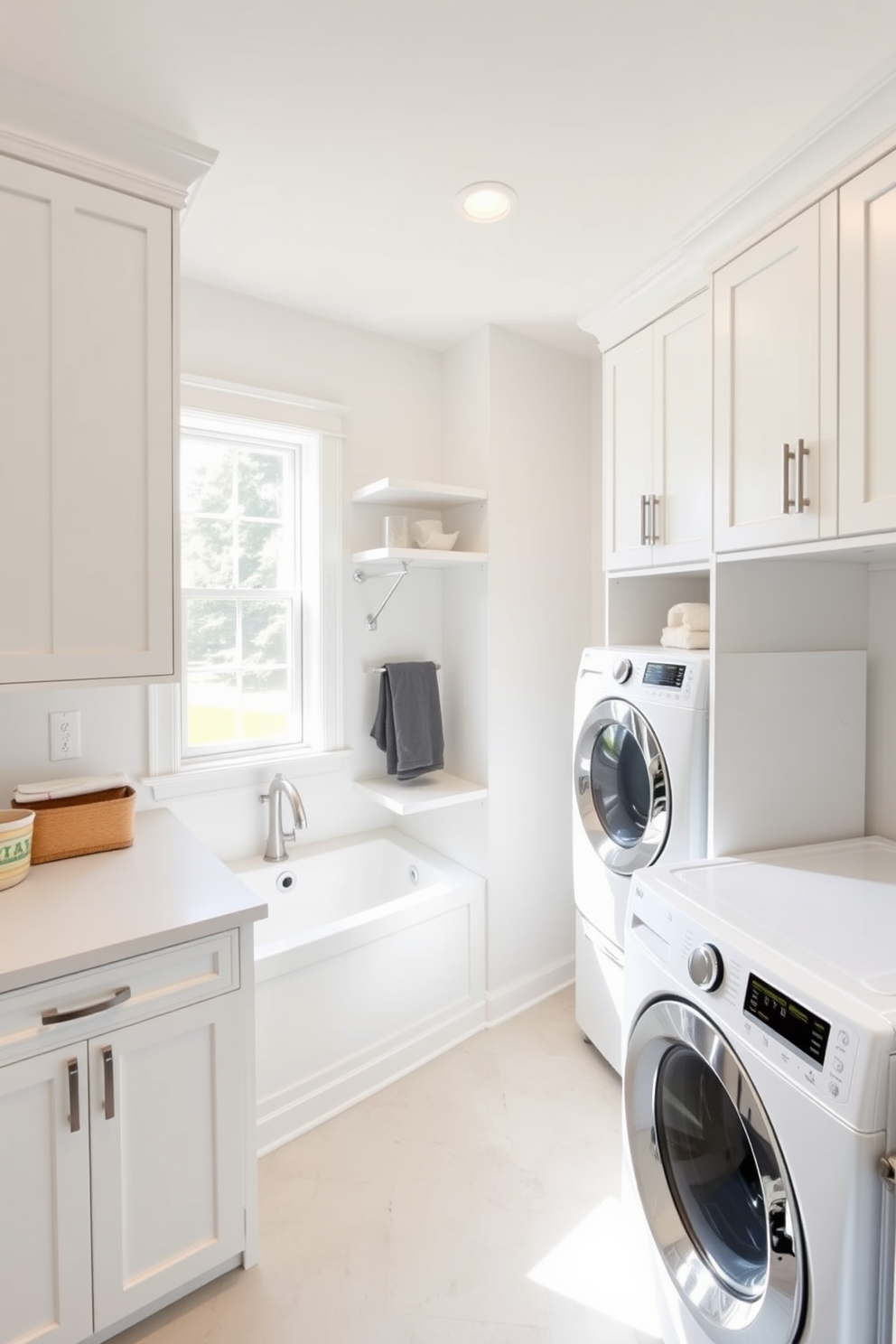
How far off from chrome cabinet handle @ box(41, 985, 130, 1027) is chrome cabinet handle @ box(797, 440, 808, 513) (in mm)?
1671

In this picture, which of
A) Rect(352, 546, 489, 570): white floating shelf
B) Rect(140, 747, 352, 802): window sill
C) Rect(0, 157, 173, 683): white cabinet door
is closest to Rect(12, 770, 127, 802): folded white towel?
Rect(140, 747, 352, 802): window sill

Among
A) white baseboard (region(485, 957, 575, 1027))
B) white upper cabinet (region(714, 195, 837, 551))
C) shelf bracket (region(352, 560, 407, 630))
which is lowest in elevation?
white baseboard (region(485, 957, 575, 1027))

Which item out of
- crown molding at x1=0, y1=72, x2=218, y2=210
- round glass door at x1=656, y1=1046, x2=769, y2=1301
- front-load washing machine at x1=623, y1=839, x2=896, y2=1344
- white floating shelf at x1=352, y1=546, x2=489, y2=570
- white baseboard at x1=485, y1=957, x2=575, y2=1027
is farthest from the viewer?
white baseboard at x1=485, y1=957, x2=575, y2=1027

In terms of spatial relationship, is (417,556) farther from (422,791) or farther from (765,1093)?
(765,1093)

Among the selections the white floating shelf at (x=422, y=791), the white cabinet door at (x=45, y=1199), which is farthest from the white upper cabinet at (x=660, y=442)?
the white cabinet door at (x=45, y=1199)

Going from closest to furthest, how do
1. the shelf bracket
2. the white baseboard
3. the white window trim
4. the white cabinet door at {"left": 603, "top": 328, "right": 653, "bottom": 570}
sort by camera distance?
the white cabinet door at {"left": 603, "top": 328, "right": 653, "bottom": 570} < the white window trim < the white baseboard < the shelf bracket

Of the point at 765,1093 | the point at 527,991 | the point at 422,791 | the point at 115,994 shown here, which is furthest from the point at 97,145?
the point at 527,991

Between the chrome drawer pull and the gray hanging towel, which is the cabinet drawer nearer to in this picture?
the gray hanging towel

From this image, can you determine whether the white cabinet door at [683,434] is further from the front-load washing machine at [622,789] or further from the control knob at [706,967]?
the control knob at [706,967]

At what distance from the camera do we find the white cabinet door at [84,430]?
Answer: 4.54 ft

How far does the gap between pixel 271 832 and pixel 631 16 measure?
2.36 meters

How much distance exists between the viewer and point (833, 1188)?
87 cm

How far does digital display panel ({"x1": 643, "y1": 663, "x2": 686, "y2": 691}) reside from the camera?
1749 mm

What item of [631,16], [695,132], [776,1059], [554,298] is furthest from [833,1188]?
[554,298]
